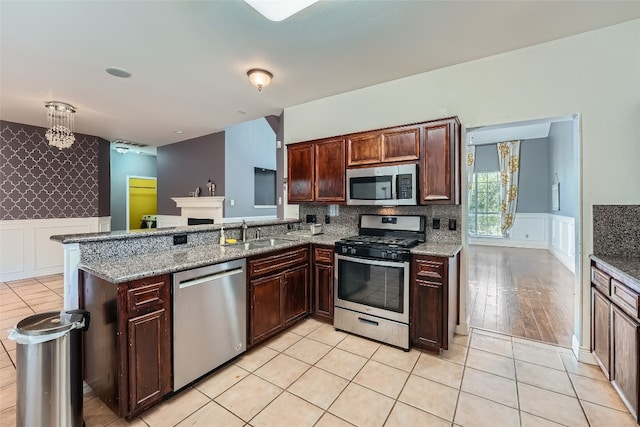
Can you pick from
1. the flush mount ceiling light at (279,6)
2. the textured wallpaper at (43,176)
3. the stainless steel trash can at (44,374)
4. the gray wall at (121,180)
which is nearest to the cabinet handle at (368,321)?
the stainless steel trash can at (44,374)

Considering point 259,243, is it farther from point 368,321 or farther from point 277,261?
point 368,321

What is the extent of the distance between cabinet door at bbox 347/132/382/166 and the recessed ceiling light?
259 cm

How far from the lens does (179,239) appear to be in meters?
2.61

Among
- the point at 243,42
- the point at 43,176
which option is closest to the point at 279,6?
the point at 243,42

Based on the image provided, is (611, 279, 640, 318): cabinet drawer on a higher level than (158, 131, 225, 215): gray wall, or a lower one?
lower

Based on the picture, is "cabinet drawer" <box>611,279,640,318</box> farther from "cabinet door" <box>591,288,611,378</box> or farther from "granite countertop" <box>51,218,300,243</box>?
"granite countertop" <box>51,218,300,243</box>

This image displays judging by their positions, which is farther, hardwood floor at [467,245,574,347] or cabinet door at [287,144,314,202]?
cabinet door at [287,144,314,202]

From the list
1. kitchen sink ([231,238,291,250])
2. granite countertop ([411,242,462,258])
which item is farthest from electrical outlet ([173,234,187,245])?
granite countertop ([411,242,462,258])

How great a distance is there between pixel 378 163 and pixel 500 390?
2196 mm

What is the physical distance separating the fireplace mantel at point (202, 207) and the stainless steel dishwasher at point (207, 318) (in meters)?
3.74

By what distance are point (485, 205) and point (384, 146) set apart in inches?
272

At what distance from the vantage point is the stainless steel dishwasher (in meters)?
1.96

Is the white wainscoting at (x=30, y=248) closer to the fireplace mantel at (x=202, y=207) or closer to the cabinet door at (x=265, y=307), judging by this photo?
the fireplace mantel at (x=202, y=207)

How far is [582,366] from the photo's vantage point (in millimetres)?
2344
